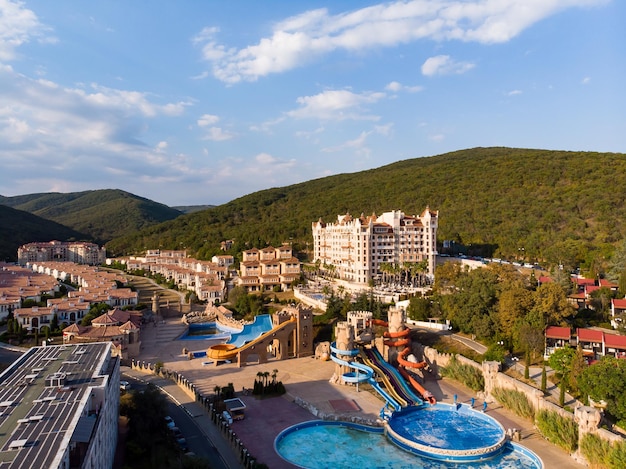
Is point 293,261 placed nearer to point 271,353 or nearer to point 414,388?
point 271,353

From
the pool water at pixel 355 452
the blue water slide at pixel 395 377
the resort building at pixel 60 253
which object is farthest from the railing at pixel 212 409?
the resort building at pixel 60 253

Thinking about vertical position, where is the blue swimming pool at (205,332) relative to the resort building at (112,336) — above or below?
below

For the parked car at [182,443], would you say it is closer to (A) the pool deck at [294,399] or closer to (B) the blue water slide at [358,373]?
(A) the pool deck at [294,399]

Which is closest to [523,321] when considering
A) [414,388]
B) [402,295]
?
[414,388]

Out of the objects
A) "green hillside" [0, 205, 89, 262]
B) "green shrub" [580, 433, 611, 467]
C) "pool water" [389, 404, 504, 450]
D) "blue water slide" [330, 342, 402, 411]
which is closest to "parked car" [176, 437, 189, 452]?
"pool water" [389, 404, 504, 450]

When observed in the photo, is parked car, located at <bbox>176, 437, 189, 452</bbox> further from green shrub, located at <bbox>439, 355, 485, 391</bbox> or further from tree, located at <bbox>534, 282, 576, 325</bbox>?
tree, located at <bbox>534, 282, 576, 325</bbox>

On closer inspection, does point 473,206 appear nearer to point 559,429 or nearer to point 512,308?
point 512,308

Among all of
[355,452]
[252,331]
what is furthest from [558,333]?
[252,331]
